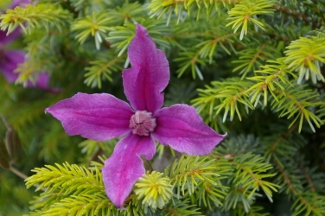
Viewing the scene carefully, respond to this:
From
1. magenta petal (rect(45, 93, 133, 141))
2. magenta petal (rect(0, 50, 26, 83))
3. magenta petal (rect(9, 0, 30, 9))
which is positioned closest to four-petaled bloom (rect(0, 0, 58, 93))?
magenta petal (rect(0, 50, 26, 83))

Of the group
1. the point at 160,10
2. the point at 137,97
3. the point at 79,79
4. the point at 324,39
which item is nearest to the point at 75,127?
the point at 137,97

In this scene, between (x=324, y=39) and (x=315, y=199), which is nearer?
(x=324, y=39)

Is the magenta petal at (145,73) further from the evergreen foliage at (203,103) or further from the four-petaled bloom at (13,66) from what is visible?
the four-petaled bloom at (13,66)

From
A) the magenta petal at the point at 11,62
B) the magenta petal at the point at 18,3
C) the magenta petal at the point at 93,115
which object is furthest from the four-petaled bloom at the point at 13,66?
the magenta petal at the point at 93,115

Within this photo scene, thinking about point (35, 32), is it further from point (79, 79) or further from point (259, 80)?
point (259, 80)

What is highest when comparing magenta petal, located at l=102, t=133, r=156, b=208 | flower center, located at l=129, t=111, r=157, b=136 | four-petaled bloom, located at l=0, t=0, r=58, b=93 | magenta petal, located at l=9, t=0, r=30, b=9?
magenta petal, located at l=9, t=0, r=30, b=9

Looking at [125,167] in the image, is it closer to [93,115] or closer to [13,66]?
[93,115]

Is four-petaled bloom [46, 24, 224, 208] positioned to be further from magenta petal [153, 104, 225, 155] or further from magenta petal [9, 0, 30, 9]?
magenta petal [9, 0, 30, 9]
